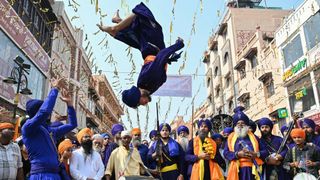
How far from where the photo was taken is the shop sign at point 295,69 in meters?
15.5

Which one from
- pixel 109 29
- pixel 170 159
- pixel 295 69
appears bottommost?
pixel 170 159

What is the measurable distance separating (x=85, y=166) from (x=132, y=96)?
196 cm

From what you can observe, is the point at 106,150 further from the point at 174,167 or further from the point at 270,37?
the point at 270,37

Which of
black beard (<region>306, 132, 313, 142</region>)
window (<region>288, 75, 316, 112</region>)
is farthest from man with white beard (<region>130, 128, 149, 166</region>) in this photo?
window (<region>288, 75, 316, 112</region>)

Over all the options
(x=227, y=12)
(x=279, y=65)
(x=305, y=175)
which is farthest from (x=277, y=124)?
(x=305, y=175)

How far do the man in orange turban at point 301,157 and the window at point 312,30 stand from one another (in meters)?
11.0

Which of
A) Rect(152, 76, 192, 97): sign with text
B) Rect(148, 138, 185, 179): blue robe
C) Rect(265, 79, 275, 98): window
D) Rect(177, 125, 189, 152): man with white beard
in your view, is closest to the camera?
Rect(148, 138, 185, 179): blue robe

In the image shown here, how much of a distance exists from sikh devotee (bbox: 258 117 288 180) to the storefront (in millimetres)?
8760

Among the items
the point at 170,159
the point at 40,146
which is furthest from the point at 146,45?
the point at 170,159

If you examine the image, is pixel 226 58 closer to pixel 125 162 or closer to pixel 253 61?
pixel 253 61

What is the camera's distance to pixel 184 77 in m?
9.34

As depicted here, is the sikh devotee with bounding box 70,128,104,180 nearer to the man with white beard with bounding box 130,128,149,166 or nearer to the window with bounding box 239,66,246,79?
the man with white beard with bounding box 130,128,149,166

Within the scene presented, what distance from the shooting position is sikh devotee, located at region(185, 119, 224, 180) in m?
5.28

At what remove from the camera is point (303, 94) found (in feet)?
51.3
